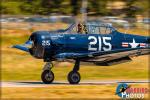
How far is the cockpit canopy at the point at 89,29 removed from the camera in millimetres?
22875

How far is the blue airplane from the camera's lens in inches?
874

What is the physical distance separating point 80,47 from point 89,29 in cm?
96

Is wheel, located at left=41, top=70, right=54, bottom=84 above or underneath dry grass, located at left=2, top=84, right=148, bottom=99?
above

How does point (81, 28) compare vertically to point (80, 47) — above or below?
above

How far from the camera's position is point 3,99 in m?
16.3

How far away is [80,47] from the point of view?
2284 centimetres

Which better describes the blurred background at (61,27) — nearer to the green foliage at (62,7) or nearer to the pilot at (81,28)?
the green foliage at (62,7)

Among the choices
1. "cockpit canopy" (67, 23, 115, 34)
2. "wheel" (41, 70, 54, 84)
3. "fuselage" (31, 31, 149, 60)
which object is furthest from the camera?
"cockpit canopy" (67, 23, 115, 34)

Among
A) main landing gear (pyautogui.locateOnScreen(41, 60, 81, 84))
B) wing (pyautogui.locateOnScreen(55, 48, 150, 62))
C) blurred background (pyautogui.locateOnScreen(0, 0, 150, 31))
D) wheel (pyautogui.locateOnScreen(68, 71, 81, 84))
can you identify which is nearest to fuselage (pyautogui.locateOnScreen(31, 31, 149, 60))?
wing (pyautogui.locateOnScreen(55, 48, 150, 62))

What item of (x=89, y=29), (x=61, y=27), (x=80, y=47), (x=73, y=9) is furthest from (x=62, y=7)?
(x=80, y=47)

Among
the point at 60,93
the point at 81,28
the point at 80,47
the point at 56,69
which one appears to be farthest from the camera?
the point at 56,69

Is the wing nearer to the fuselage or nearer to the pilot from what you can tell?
the fuselage

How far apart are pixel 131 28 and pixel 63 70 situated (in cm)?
1360

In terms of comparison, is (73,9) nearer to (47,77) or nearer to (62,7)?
(62,7)
